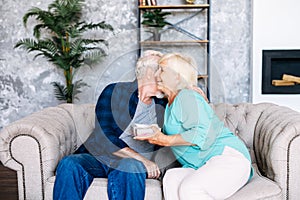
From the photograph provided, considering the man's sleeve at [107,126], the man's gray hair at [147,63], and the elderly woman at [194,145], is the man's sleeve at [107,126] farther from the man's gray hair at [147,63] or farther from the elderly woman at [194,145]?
the elderly woman at [194,145]

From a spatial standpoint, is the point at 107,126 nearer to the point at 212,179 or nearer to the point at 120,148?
the point at 120,148

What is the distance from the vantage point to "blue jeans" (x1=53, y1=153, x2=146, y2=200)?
2.08 meters

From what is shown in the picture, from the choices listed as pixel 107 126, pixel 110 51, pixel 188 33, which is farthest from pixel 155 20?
pixel 107 126

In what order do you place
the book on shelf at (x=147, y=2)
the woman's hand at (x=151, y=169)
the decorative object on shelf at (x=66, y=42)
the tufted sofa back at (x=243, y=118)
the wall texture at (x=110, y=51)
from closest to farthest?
the woman's hand at (x=151, y=169) < the tufted sofa back at (x=243, y=118) < the decorative object on shelf at (x=66, y=42) < the book on shelf at (x=147, y=2) < the wall texture at (x=110, y=51)

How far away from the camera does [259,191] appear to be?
1976 millimetres

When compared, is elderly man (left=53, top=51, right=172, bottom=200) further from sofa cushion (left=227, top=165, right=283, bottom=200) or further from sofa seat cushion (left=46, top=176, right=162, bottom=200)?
sofa cushion (left=227, top=165, right=283, bottom=200)

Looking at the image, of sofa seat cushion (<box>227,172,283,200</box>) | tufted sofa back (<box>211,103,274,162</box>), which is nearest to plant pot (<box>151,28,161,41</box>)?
tufted sofa back (<box>211,103,274,162</box>)

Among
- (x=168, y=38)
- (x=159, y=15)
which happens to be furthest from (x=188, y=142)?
(x=168, y=38)

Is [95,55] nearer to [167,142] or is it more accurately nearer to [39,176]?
[39,176]

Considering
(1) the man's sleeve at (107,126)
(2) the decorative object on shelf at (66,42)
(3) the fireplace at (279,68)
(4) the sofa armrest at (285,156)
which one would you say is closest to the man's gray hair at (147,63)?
(1) the man's sleeve at (107,126)

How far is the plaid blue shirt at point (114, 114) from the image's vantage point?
7.70ft

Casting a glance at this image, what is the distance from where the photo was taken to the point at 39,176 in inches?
90.1

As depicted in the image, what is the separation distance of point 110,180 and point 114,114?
437mm

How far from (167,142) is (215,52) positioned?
2678 mm
